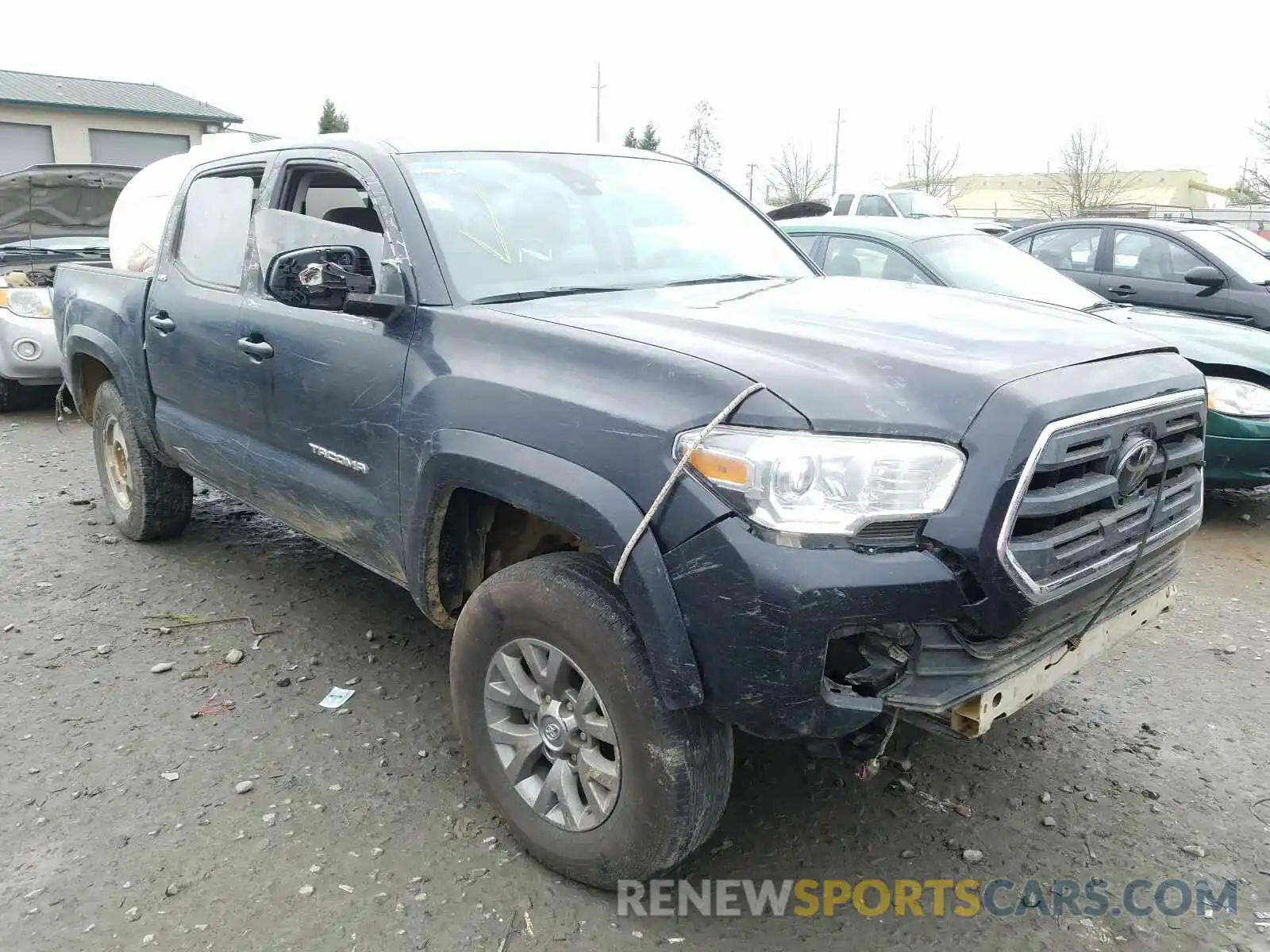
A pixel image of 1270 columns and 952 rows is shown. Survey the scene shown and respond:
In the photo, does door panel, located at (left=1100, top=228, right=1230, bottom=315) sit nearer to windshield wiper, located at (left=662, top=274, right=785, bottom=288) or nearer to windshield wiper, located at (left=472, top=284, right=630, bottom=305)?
windshield wiper, located at (left=662, top=274, right=785, bottom=288)

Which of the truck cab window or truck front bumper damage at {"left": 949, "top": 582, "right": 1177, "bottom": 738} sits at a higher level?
the truck cab window

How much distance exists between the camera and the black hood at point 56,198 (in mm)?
9156

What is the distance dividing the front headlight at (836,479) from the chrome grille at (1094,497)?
0.18 m

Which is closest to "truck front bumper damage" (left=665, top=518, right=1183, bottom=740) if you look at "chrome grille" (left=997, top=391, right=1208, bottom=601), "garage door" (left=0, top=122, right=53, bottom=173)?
"chrome grille" (left=997, top=391, right=1208, bottom=601)

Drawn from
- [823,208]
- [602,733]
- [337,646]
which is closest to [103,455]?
[337,646]

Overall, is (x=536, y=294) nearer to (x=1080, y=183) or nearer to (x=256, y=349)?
(x=256, y=349)

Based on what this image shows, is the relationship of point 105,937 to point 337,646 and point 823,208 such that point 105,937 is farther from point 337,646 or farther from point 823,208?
point 823,208

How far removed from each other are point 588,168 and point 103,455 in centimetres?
328

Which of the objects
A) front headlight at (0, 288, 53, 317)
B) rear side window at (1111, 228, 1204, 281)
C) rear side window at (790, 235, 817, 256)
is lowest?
front headlight at (0, 288, 53, 317)

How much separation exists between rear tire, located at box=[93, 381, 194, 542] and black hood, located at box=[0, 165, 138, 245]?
16.2ft

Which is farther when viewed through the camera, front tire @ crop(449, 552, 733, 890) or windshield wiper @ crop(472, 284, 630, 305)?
windshield wiper @ crop(472, 284, 630, 305)

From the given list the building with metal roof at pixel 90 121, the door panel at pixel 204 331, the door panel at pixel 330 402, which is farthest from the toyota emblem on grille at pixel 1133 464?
the building with metal roof at pixel 90 121

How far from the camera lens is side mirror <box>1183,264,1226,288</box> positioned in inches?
288

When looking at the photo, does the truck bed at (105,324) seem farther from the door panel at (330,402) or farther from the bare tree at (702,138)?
the bare tree at (702,138)
